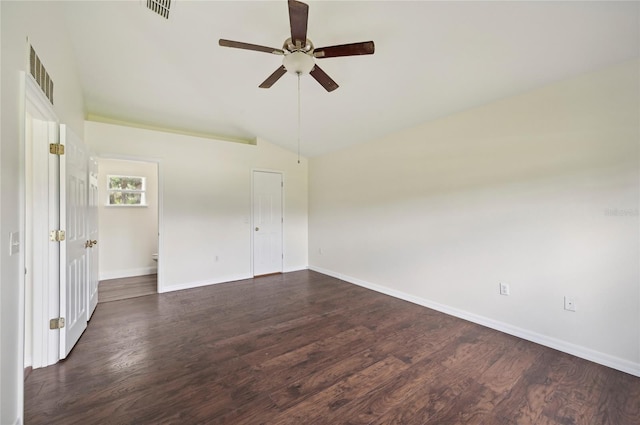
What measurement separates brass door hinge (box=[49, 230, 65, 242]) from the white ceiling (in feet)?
6.81

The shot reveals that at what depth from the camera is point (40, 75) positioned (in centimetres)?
185

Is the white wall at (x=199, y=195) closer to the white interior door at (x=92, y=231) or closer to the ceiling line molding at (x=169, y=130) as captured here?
the ceiling line molding at (x=169, y=130)

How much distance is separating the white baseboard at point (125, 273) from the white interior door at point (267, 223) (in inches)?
88.2

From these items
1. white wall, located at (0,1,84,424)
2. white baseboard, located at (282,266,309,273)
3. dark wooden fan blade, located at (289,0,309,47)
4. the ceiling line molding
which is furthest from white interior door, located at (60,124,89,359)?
white baseboard, located at (282,266,309,273)

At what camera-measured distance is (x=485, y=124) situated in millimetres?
2879

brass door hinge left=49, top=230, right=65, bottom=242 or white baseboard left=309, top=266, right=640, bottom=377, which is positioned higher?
brass door hinge left=49, top=230, right=65, bottom=242

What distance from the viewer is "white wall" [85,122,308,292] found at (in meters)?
3.94

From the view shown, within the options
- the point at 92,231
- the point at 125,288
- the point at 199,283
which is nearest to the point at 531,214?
the point at 199,283

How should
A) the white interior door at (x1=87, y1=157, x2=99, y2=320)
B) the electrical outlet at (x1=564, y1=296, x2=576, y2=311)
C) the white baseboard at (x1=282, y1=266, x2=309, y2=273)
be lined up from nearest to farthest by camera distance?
the electrical outlet at (x1=564, y1=296, x2=576, y2=311) → the white interior door at (x1=87, y1=157, x2=99, y2=320) → the white baseboard at (x1=282, y1=266, x2=309, y2=273)

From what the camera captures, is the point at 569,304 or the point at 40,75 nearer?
the point at 40,75

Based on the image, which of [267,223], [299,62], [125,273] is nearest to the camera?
[299,62]

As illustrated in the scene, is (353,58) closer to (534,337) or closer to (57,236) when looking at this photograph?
(57,236)

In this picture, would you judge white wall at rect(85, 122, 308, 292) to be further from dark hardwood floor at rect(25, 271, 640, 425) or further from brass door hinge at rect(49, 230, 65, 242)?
brass door hinge at rect(49, 230, 65, 242)

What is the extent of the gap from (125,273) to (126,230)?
Result: 838 mm
